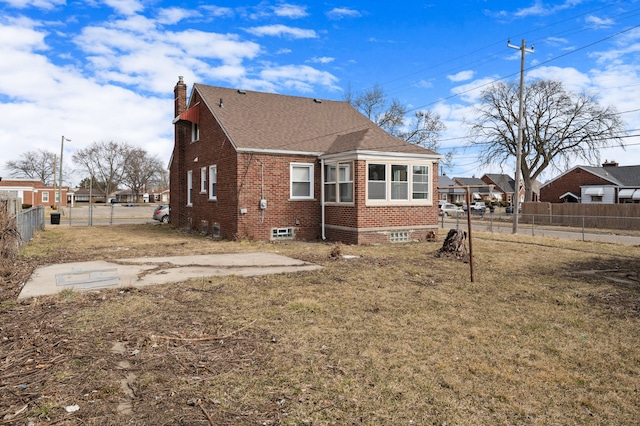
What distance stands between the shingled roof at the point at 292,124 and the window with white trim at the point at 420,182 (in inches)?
24.3

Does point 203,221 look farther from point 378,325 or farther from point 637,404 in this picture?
point 637,404

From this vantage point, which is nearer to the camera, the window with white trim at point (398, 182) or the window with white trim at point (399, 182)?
the window with white trim at point (398, 182)

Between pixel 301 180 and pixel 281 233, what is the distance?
2.25 meters

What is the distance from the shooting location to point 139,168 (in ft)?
295

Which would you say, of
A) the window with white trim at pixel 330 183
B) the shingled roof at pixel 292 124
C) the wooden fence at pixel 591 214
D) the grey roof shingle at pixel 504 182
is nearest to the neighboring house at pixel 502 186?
the grey roof shingle at pixel 504 182

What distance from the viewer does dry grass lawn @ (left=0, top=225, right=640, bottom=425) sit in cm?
349

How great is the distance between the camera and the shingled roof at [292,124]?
52.0 ft

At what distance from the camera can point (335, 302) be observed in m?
6.93

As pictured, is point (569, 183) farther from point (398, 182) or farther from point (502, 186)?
point (398, 182)

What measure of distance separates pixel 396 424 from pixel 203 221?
1744 cm

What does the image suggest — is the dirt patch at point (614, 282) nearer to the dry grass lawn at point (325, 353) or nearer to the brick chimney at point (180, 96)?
the dry grass lawn at point (325, 353)

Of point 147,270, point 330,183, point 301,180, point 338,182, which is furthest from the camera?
point 301,180

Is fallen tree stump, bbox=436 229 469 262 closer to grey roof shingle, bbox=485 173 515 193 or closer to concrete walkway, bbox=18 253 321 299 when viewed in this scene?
concrete walkway, bbox=18 253 321 299

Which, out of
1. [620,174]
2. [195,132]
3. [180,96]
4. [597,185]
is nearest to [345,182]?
[195,132]
